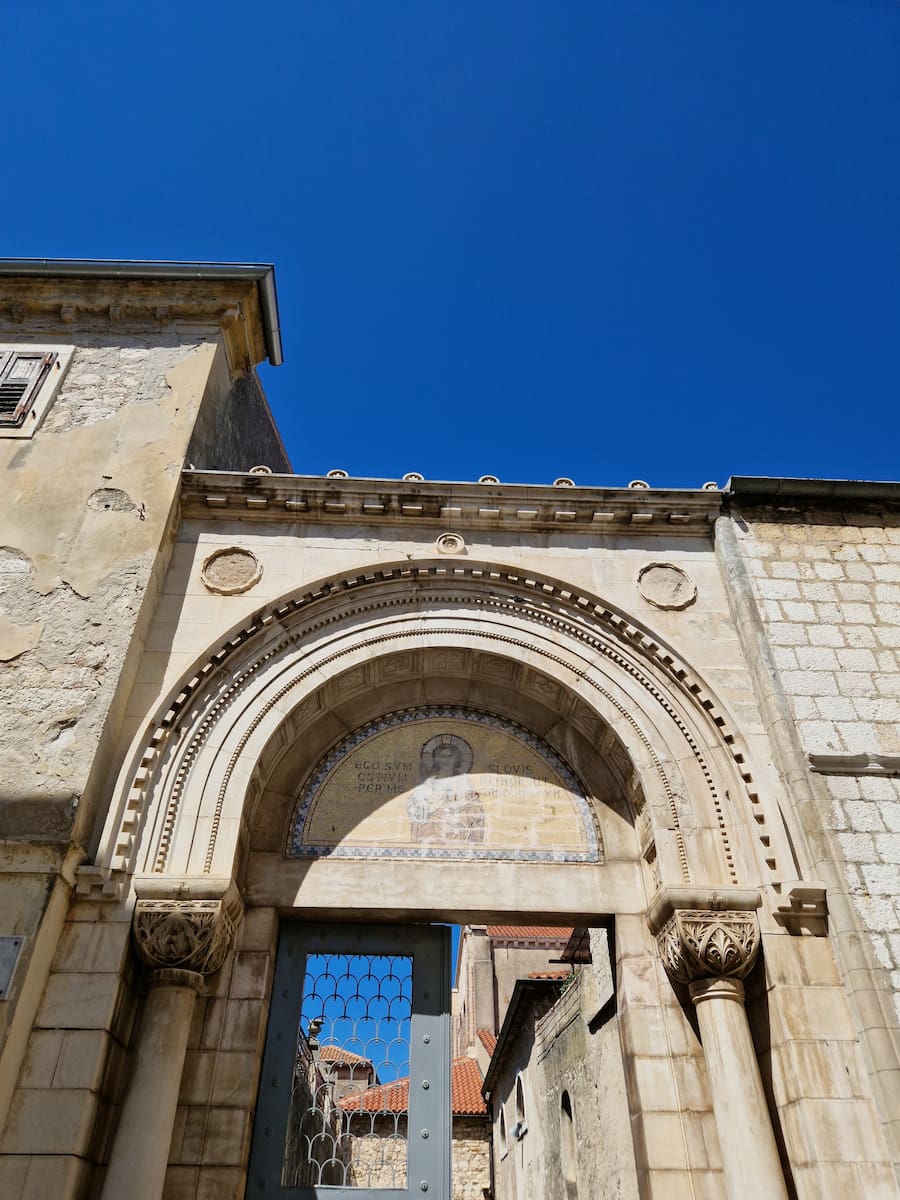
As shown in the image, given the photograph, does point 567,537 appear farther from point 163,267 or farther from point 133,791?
point 163,267

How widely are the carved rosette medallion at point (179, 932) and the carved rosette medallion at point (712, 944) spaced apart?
2981mm

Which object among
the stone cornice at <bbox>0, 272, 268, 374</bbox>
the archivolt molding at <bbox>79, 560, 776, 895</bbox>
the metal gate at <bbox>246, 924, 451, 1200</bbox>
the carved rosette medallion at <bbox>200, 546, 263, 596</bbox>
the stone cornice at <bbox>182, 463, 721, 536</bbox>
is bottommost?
the metal gate at <bbox>246, 924, 451, 1200</bbox>

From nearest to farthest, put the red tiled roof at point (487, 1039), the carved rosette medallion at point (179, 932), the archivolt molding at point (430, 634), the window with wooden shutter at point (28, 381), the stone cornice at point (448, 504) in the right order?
the carved rosette medallion at point (179, 932) < the archivolt molding at point (430, 634) < the stone cornice at point (448, 504) < the window with wooden shutter at point (28, 381) < the red tiled roof at point (487, 1039)

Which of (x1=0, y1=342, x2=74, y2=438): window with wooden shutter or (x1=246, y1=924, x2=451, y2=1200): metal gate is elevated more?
(x1=0, y1=342, x2=74, y2=438): window with wooden shutter

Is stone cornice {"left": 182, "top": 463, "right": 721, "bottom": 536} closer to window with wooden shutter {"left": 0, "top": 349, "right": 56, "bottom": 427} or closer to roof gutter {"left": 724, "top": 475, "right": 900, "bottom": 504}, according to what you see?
roof gutter {"left": 724, "top": 475, "right": 900, "bottom": 504}

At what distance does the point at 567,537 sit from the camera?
23.2 ft

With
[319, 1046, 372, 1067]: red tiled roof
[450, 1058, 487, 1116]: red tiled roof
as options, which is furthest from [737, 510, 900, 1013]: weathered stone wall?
[450, 1058, 487, 1116]: red tiled roof

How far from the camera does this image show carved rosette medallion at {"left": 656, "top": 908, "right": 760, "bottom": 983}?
198 inches

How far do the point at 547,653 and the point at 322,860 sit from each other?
2394 mm

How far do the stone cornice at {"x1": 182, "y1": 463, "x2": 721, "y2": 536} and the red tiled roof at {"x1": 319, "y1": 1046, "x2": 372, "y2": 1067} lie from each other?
4.16 meters

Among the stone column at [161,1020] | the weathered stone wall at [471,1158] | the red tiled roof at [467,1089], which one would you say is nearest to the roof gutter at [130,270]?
the stone column at [161,1020]

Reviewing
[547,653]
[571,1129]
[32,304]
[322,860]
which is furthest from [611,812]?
[571,1129]

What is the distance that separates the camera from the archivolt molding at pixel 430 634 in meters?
5.49

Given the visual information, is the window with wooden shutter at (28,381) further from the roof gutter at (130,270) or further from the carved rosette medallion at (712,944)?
the carved rosette medallion at (712,944)
